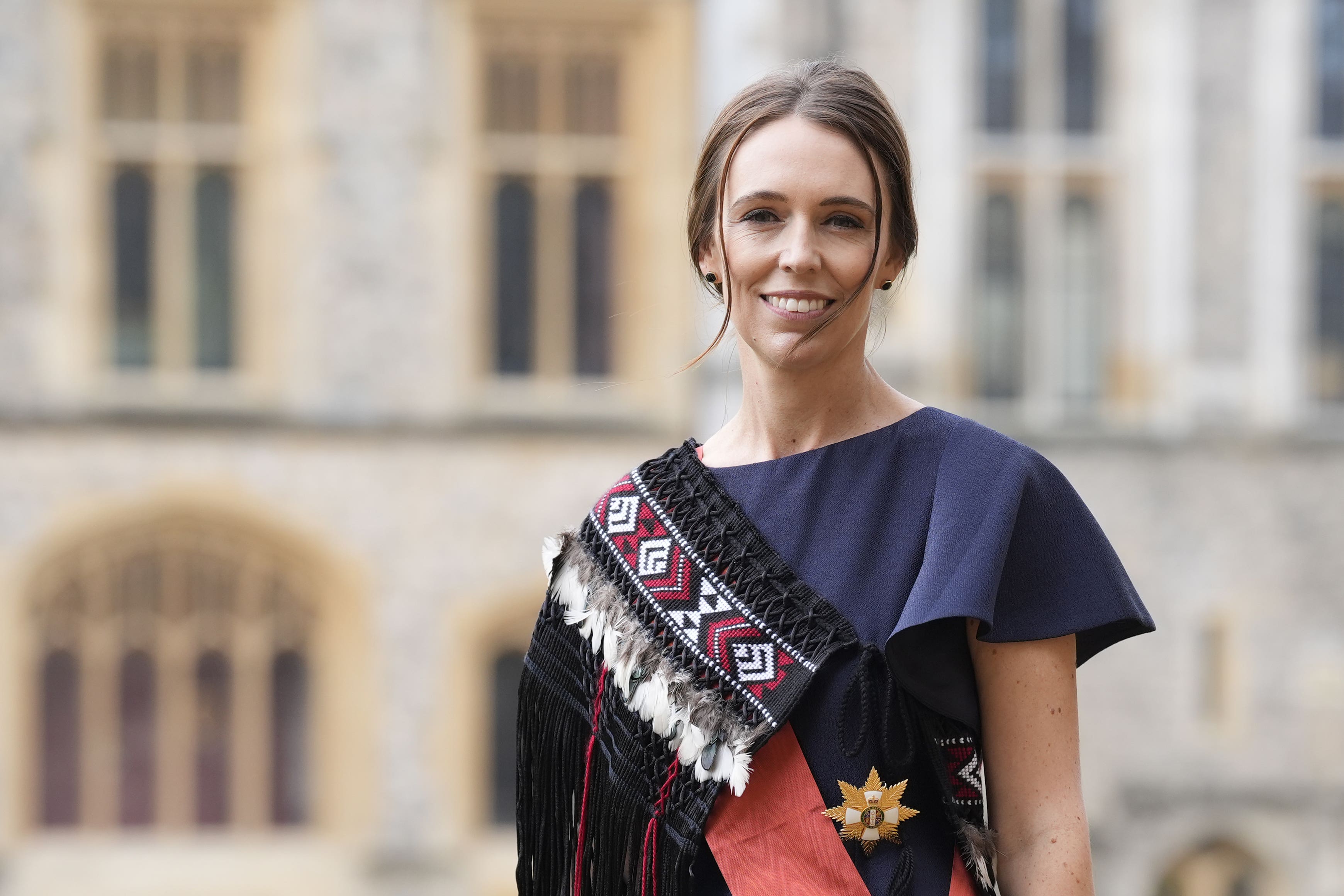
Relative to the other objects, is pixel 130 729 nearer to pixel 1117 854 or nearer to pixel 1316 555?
pixel 1117 854

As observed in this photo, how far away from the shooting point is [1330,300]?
6852 millimetres

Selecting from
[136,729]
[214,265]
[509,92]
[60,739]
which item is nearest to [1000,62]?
[509,92]

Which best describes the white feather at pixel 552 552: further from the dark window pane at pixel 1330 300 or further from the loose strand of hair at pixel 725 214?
the dark window pane at pixel 1330 300

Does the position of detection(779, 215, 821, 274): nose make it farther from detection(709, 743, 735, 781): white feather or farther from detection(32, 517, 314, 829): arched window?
detection(32, 517, 314, 829): arched window

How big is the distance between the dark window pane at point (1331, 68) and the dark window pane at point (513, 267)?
333 cm

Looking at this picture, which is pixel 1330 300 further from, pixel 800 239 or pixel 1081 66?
pixel 800 239

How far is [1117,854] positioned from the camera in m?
6.61

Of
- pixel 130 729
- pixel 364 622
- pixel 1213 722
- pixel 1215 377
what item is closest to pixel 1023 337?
pixel 1215 377

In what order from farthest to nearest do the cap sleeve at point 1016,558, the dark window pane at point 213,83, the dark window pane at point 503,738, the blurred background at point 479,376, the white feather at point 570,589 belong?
the dark window pane at point 503,738 < the dark window pane at point 213,83 < the blurred background at point 479,376 < the white feather at point 570,589 < the cap sleeve at point 1016,558

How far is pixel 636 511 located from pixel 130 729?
5.86 m

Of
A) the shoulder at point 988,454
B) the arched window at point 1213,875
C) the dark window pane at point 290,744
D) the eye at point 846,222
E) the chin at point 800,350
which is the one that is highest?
the eye at point 846,222

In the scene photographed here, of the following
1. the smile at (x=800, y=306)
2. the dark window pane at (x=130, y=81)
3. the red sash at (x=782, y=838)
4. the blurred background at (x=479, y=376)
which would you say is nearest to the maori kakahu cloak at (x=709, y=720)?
the red sash at (x=782, y=838)

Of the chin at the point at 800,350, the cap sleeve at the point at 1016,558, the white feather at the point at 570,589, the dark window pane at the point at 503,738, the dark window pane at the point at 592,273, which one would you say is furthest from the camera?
the dark window pane at the point at 592,273

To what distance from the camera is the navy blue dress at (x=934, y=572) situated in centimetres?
109
